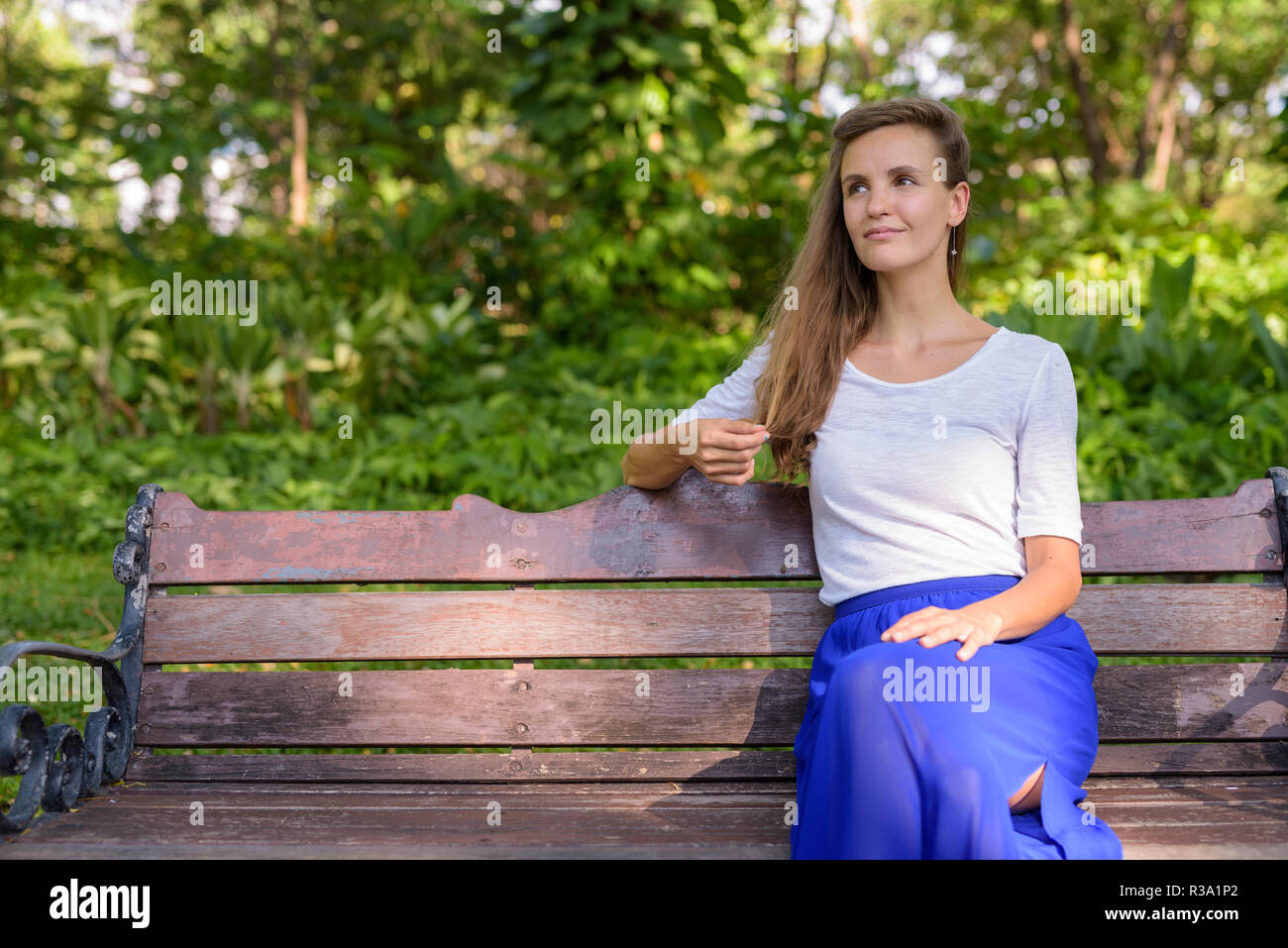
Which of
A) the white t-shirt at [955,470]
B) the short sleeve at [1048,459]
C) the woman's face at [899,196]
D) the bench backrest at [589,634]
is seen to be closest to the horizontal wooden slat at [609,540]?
the bench backrest at [589,634]

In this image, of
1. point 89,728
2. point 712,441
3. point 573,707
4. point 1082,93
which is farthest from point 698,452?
point 1082,93

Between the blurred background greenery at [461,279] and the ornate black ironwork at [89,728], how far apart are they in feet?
4.83

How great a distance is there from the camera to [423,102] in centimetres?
1012

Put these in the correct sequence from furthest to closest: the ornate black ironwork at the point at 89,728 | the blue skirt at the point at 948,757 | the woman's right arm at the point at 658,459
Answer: the woman's right arm at the point at 658,459 < the ornate black ironwork at the point at 89,728 < the blue skirt at the point at 948,757

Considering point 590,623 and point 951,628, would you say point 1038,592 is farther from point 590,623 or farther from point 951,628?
point 590,623

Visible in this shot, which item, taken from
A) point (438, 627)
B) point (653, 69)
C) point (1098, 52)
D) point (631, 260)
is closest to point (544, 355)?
point (631, 260)

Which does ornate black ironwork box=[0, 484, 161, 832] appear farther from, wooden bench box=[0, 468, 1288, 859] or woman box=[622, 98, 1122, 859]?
woman box=[622, 98, 1122, 859]

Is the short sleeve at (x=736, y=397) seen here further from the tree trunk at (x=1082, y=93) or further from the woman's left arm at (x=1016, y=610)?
the tree trunk at (x=1082, y=93)

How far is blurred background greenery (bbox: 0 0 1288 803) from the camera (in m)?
4.45

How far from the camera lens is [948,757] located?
161 centimetres

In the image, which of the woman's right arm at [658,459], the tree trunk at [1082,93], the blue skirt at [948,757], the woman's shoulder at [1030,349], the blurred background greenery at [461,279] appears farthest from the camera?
the tree trunk at [1082,93]

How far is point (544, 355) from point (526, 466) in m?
2.03

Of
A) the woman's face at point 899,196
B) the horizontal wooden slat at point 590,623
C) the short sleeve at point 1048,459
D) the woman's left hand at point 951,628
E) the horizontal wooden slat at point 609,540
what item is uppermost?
the woman's face at point 899,196

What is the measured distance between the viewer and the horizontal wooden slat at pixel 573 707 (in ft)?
7.38
